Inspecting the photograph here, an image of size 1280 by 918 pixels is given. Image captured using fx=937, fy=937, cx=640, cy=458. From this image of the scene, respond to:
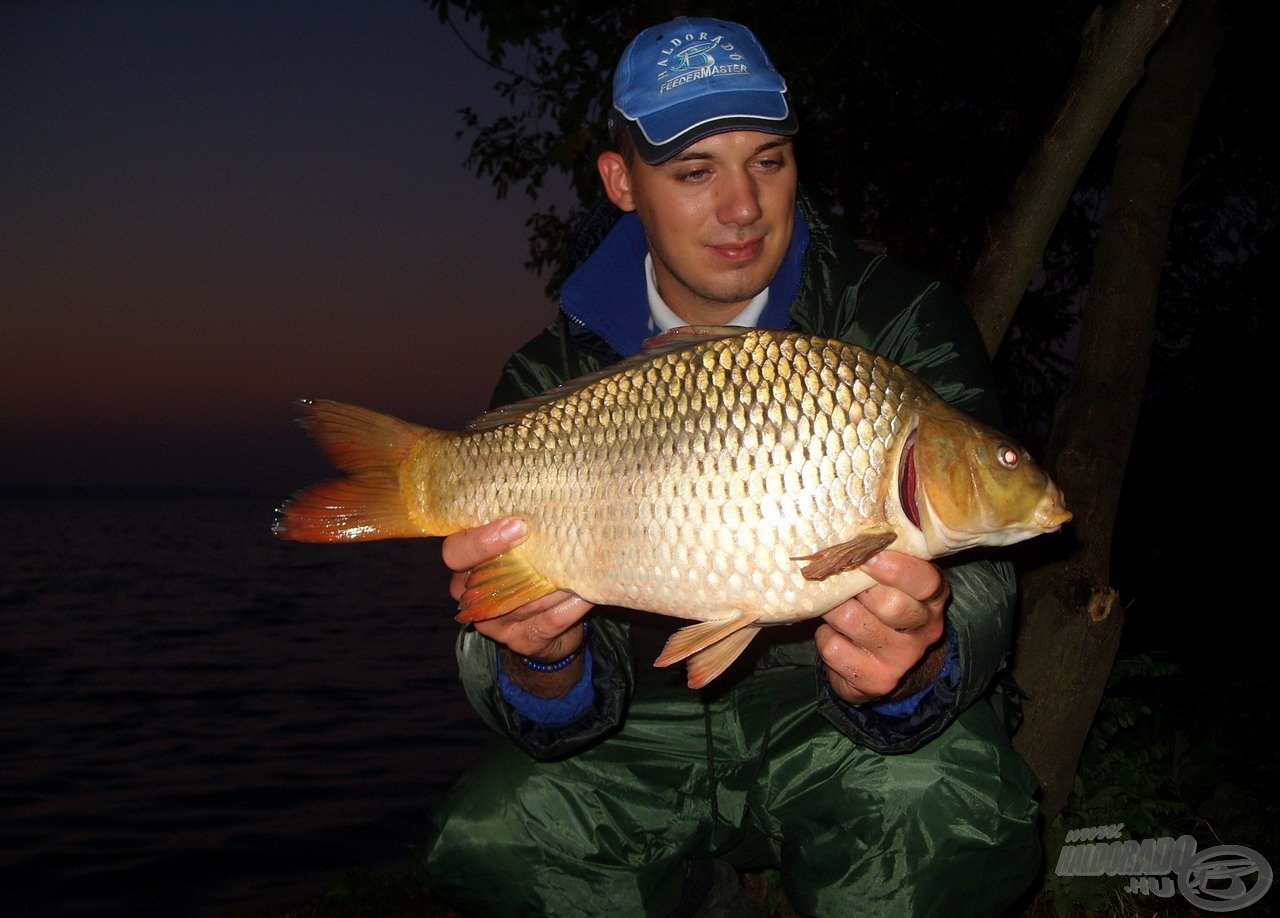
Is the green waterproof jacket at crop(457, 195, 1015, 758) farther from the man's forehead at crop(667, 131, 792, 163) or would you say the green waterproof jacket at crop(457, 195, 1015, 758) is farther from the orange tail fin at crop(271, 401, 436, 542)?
the orange tail fin at crop(271, 401, 436, 542)

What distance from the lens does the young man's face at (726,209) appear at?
2.39m

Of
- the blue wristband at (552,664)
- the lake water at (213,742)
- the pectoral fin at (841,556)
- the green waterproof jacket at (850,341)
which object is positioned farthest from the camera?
the lake water at (213,742)

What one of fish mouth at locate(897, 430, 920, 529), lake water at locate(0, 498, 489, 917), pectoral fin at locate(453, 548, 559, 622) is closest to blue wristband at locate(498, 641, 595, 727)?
pectoral fin at locate(453, 548, 559, 622)

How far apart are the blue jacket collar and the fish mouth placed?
36.8 inches

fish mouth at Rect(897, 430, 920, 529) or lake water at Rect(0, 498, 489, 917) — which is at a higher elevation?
fish mouth at Rect(897, 430, 920, 529)

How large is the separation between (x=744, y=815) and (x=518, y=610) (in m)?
0.92

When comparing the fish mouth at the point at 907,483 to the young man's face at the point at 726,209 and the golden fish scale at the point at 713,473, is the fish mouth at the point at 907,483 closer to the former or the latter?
the golden fish scale at the point at 713,473

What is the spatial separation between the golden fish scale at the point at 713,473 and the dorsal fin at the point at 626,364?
0.08 feet

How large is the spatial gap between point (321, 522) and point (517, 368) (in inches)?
36.1

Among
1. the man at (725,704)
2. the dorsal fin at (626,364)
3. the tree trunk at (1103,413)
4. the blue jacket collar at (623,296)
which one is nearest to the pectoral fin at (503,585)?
the man at (725,704)

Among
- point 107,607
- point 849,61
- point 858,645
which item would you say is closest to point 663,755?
point 858,645

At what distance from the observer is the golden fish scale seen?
167 centimetres

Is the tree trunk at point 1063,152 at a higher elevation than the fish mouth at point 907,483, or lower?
higher

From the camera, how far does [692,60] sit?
8.05 feet
